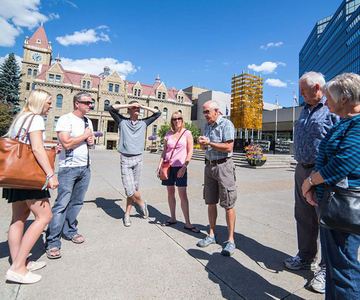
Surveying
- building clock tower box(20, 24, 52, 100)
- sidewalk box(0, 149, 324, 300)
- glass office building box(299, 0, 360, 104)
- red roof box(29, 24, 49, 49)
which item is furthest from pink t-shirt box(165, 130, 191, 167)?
glass office building box(299, 0, 360, 104)

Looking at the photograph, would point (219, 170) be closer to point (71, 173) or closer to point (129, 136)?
point (129, 136)

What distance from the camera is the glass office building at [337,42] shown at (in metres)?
47.0

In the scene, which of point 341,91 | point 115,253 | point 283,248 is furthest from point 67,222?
point 341,91

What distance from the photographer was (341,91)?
5.09ft

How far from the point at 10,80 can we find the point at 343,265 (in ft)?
158

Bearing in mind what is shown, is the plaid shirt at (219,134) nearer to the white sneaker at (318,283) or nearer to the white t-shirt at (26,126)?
the white sneaker at (318,283)

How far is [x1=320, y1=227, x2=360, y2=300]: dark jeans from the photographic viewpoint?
141 centimetres

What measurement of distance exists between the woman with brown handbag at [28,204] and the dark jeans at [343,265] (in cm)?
249

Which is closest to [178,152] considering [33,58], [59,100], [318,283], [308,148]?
[308,148]

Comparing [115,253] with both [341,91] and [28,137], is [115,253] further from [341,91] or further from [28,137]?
[341,91]

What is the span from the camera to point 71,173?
2.91m

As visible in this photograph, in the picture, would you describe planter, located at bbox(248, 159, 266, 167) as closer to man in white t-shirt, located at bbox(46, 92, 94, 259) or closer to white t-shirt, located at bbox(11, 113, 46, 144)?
man in white t-shirt, located at bbox(46, 92, 94, 259)

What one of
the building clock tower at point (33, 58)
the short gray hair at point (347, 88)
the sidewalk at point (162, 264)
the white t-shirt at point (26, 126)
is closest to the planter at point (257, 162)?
the sidewalk at point (162, 264)

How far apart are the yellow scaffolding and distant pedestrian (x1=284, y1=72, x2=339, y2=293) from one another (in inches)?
899
